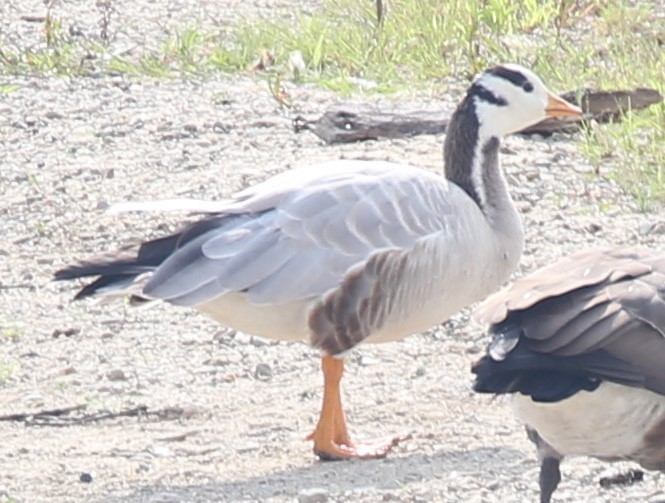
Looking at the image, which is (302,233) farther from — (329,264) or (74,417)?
(74,417)

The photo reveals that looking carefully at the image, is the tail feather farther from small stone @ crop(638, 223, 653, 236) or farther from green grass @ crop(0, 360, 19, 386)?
small stone @ crop(638, 223, 653, 236)

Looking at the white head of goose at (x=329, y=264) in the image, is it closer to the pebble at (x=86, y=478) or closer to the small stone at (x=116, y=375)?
the pebble at (x=86, y=478)

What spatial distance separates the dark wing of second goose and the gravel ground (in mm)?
868

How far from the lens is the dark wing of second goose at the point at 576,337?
511 cm

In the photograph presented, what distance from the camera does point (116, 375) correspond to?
759cm

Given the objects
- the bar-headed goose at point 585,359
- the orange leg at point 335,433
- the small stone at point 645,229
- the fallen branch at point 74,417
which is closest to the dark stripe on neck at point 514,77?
the small stone at point 645,229

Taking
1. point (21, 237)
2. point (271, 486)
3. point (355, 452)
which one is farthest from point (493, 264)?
point (21, 237)

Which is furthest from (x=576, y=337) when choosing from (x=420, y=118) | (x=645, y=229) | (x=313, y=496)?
(x=420, y=118)

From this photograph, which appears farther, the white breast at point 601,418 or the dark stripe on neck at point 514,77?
the dark stripe on neck at point 514,77

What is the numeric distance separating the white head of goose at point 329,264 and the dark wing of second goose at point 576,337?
1427 mm

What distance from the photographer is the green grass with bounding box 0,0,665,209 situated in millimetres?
11492

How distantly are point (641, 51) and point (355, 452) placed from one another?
5.70 m

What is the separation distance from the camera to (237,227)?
22.4 feet

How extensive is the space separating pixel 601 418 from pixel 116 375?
9.19 ft
